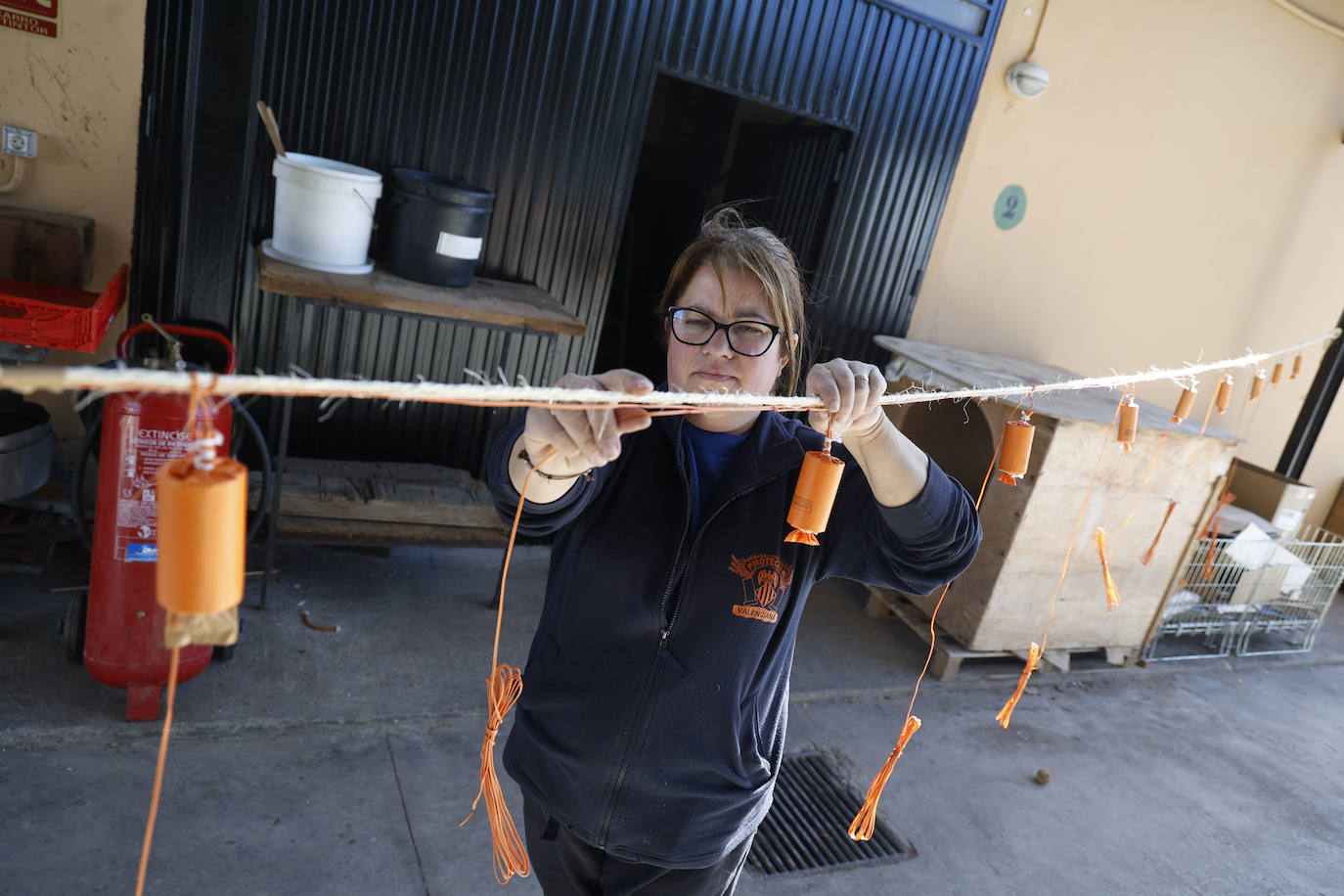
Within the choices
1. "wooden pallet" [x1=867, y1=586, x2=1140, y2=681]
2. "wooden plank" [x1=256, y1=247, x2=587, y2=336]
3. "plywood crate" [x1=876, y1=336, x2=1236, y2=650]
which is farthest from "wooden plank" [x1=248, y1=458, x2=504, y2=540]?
"plywood crate" [x1=876, y1=336, x2=1236, y2=650]

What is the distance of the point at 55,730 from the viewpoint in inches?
106

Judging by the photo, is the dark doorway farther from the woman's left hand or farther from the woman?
the woman's left hand

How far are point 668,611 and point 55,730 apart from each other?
90.3 inches

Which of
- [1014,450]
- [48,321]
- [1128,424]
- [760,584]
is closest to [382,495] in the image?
[48,321]

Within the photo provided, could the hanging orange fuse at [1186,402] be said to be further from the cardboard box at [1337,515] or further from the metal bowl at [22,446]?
the cardboard box at [1337,515]

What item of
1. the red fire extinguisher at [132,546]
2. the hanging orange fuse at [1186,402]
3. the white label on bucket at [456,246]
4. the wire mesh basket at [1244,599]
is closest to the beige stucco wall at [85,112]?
the red fire extinguisher at [132,546]

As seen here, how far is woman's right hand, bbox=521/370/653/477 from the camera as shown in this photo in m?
1.23

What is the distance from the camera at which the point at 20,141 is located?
3227 millimetres

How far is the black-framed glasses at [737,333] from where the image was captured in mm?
1563

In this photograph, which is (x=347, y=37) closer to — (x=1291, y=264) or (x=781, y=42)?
(x=781, y=42)

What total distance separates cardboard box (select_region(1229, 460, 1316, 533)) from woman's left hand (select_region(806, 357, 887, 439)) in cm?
542

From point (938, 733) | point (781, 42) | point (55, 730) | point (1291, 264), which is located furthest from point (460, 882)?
point (1291, 264)

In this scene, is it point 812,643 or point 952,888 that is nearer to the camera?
point 952,888

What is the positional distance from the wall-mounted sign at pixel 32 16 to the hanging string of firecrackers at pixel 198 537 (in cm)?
329
